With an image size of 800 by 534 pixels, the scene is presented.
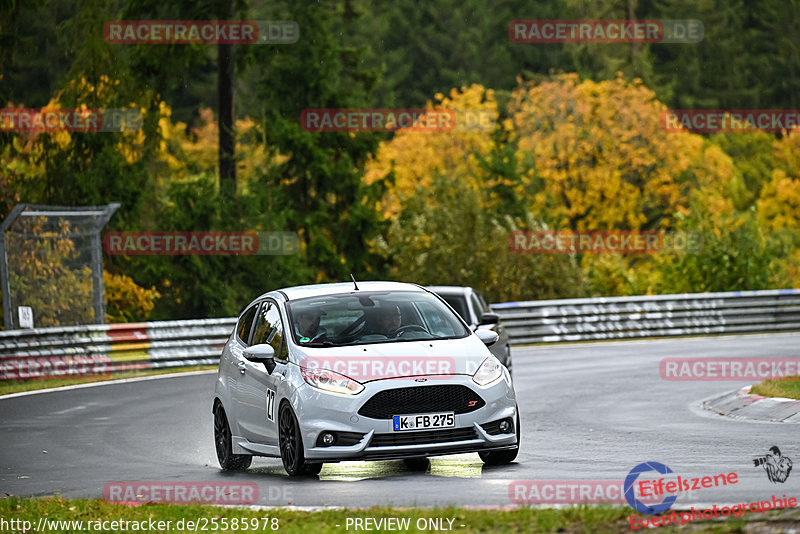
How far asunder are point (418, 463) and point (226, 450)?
1.95 meters

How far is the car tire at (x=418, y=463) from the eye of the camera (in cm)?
1306

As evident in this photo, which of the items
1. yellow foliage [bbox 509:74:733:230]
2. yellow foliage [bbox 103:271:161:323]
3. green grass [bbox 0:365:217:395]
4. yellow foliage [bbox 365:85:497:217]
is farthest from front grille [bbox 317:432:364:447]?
yellow foliage [bbox 365:85:497:217]

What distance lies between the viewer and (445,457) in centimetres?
1410

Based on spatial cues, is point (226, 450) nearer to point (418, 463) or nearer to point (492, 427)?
point (418, 463)

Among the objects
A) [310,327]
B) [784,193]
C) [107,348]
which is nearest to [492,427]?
[310,327]

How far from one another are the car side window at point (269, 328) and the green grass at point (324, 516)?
2485 mm

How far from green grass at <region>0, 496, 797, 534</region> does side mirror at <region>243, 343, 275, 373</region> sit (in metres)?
2.14

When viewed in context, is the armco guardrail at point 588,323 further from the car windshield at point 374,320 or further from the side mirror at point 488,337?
the side mirror at point 488,337

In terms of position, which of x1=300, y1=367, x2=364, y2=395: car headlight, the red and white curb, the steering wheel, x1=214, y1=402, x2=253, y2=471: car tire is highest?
the steering wheel

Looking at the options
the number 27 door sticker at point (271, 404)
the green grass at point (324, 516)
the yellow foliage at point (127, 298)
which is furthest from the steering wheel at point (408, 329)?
the yellow foliage at point (127, 298)

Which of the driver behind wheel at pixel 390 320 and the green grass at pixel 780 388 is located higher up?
the driver behind wheel at pixel 390 320

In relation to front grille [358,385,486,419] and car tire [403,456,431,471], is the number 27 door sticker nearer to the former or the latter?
front grille [358,385,486,419]

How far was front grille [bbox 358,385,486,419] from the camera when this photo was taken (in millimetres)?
12070

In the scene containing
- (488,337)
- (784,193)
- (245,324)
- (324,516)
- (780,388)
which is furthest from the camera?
(784,193)
